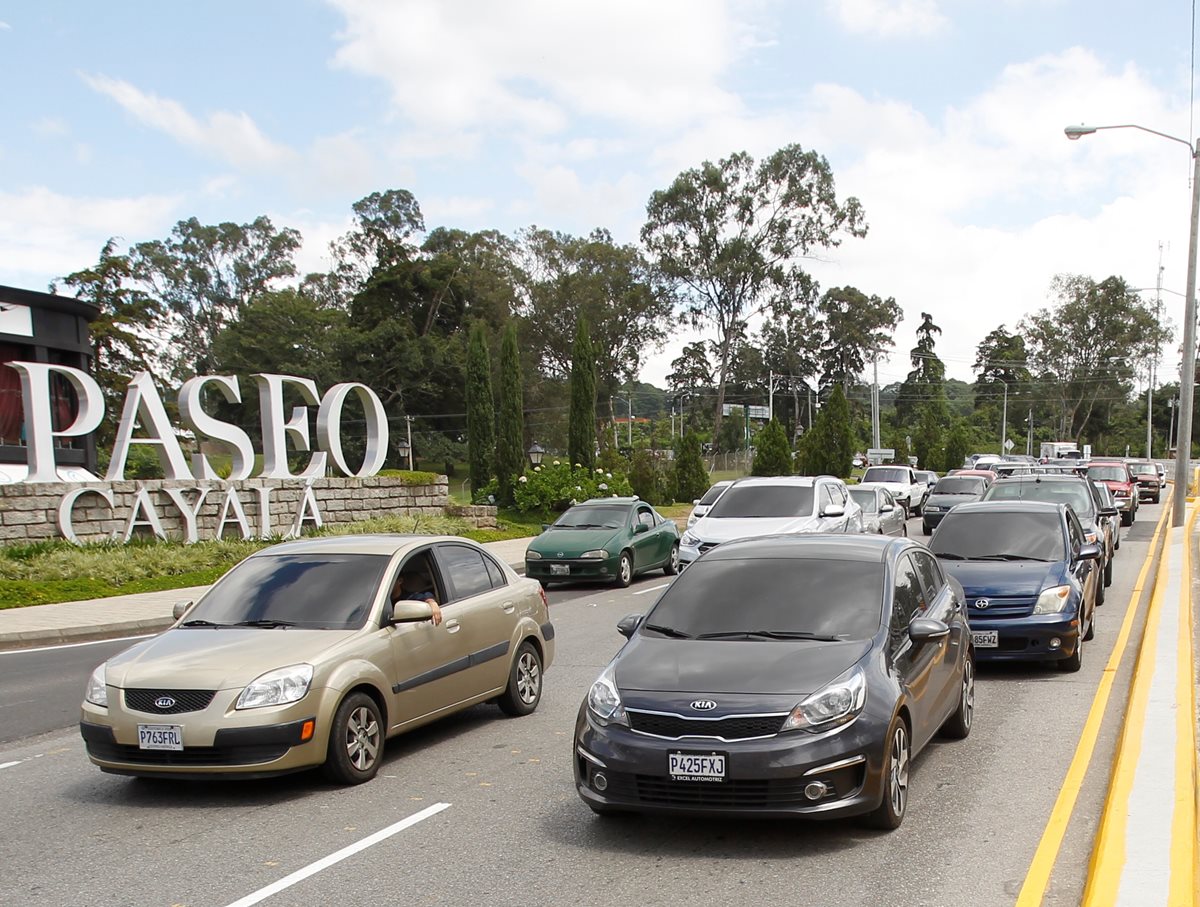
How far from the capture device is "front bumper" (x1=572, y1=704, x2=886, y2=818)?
5656 mm

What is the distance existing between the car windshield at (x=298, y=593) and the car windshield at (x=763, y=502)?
35.5 ft

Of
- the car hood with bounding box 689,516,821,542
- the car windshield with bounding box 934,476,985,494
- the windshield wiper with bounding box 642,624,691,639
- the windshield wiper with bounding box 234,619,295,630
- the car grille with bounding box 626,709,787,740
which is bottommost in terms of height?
the car windshield with bounding box 934,476,985,494

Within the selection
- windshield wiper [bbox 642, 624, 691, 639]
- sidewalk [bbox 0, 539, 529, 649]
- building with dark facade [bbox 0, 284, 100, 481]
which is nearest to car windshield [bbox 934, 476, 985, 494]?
sidewalk [bbox 0, 539, 529, 649]

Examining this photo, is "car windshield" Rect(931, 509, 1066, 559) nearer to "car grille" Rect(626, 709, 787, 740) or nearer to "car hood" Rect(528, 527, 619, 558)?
"car grille" Rect(626, 709, 787, 740)

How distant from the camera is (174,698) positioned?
6.79 m

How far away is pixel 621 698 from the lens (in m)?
6.06

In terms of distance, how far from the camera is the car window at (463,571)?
883cm

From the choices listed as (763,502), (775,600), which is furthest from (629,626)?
(763,502)

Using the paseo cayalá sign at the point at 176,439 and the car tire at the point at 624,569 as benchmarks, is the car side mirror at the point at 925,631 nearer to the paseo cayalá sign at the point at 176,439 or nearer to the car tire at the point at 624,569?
the car tire at the point at 624,569

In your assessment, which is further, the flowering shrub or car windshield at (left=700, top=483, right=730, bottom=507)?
the flowering shrub

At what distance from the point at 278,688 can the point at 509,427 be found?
3379 cm

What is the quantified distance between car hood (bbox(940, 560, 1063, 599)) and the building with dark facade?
31955 mm

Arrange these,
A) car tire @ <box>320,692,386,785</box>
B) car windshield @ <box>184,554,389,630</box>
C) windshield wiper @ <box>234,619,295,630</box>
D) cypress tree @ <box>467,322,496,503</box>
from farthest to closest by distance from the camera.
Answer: cypress tree @ <box>467,322,496,503</box>
car windshield @ <box>184,554,389,630</box>
windshield wiper @ <box>234,619,295,630</box>
car tire @ <box>320,692,386,785</box>

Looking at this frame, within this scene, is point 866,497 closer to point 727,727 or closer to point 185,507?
point 185,507
